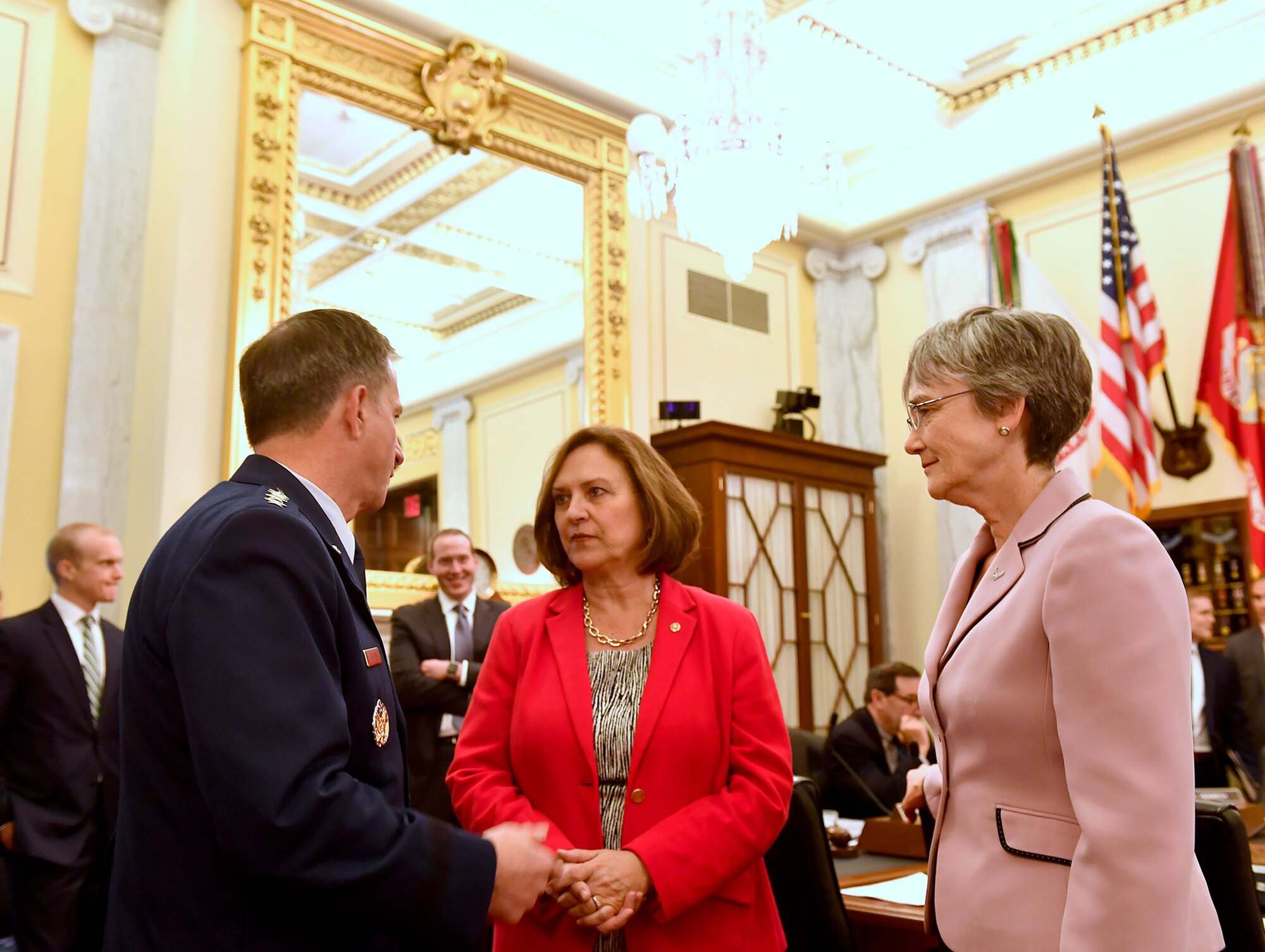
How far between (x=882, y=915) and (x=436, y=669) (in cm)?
260

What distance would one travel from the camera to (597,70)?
23.1 feet

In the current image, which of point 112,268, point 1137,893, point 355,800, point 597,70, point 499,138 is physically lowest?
point 1137,893

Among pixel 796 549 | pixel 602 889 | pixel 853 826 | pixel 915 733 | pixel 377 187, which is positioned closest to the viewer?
pixel 602 889

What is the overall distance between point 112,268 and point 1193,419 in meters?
6.13

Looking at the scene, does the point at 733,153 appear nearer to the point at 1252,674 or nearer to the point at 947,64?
the point at 947,64

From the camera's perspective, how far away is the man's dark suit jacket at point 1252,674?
5223 mm

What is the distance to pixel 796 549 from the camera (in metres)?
7.30

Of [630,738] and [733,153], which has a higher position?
[733,153]

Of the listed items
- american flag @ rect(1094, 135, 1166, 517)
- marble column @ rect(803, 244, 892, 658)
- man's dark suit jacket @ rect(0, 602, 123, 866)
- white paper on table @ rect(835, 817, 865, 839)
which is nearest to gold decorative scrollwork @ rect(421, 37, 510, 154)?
marble column @ rect(803, 244, 892, 658)

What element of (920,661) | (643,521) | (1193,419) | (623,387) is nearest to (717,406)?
(623,387)

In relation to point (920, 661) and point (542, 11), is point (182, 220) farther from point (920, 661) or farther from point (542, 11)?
point (920, 661)

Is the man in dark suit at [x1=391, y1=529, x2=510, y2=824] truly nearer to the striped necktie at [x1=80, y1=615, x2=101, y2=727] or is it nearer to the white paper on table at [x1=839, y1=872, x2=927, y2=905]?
the striped necktie at [x1=80, y1=615, x2=101, y2=727]

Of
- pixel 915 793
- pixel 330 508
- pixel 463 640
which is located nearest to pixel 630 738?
pixel 915 793

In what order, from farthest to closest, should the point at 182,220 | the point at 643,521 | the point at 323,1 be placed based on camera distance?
the point at 323,1
the point at 182,220
the point at 643,521
